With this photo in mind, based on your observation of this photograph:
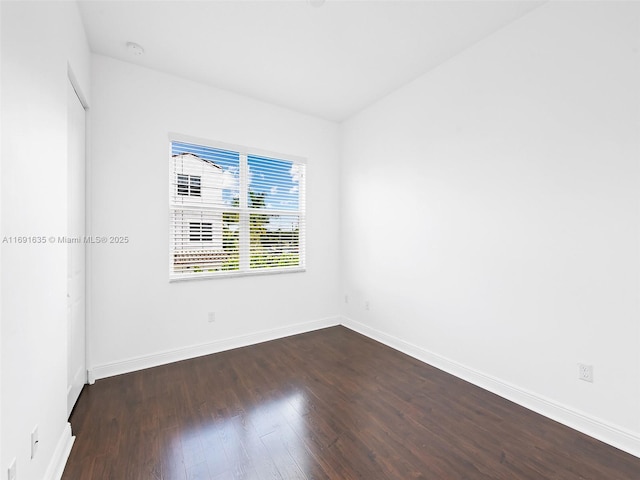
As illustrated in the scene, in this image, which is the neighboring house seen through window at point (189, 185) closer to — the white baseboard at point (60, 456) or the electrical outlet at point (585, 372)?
the white baseboard at point (60, 456)

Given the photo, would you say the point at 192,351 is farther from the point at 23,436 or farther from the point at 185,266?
the point at 23,436

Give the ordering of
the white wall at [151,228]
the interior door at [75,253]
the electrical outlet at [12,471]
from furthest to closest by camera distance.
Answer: the white wall at [151,228], the interior door at [75,253], the electrical outlet at [12,471]

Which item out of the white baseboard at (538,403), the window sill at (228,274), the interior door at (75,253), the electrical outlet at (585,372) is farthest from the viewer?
the window sill at (228,274)

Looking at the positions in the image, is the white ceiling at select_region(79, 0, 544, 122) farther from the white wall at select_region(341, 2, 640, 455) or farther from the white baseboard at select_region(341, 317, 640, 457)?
the white baseboard at select_region(341, 317, 640, 457)

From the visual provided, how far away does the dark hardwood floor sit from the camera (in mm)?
1679

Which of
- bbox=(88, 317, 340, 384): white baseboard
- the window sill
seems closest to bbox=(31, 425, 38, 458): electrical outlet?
bbox=(88, 317, 340, 384): white baseboard

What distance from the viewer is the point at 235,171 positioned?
354 centimetres

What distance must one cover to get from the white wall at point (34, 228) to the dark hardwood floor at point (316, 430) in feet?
1.40

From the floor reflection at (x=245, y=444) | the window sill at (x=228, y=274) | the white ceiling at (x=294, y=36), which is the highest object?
the white ceiling at (x=294, y=36)

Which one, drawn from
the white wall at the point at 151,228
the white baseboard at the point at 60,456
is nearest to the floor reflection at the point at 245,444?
the white baseboard at the point at 60,456

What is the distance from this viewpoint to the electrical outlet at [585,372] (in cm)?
200

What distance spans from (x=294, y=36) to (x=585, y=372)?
3344 millimetres

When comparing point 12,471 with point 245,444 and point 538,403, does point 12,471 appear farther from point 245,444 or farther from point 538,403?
point 538,403

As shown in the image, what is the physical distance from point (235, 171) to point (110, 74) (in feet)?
4.67
